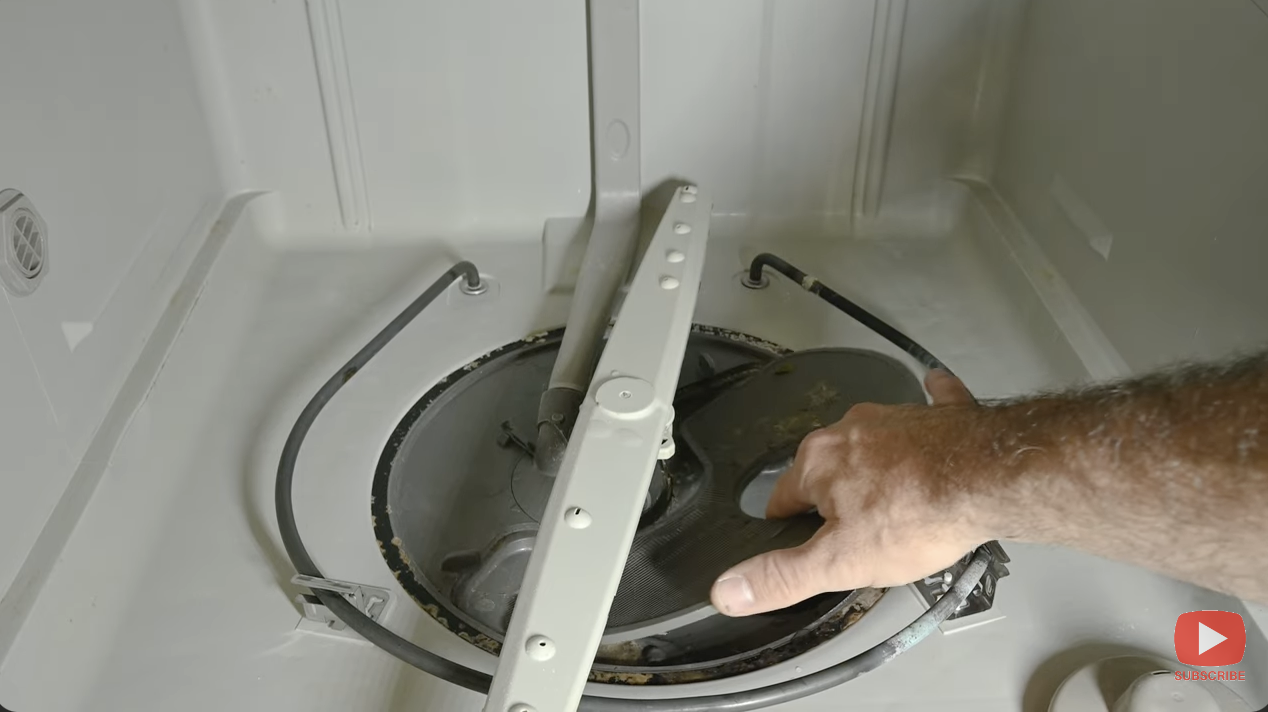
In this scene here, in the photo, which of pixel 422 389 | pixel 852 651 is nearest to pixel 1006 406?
pixel 852 651

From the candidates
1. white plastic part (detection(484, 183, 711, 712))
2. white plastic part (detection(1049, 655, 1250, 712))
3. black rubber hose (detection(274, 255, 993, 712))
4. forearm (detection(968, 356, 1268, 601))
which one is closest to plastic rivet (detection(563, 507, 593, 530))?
white plastic part (detection(484, 183, 711, 712))

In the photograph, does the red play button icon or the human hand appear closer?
the human hand

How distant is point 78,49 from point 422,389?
0.40m

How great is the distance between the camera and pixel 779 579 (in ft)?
1.86

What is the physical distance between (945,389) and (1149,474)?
198 mm

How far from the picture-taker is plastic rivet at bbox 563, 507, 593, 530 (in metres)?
0.55

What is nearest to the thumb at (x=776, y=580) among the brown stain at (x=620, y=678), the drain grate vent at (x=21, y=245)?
the brown stain at (x=620, y=678)

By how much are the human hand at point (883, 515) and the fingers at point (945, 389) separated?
53mm

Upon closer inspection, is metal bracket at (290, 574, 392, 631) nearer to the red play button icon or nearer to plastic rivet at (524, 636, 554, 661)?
plastic rivet at (524, 636, 554, 661)

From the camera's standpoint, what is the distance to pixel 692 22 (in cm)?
98

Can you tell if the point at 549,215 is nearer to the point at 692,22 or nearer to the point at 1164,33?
the point at 692,22

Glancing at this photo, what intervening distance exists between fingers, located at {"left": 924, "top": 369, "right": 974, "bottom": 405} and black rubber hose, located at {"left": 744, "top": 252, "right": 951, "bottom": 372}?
0.14 meters

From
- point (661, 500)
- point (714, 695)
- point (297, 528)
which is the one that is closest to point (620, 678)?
point (714, 695)

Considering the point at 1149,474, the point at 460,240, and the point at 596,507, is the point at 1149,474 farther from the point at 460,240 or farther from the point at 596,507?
the point at 460,240
